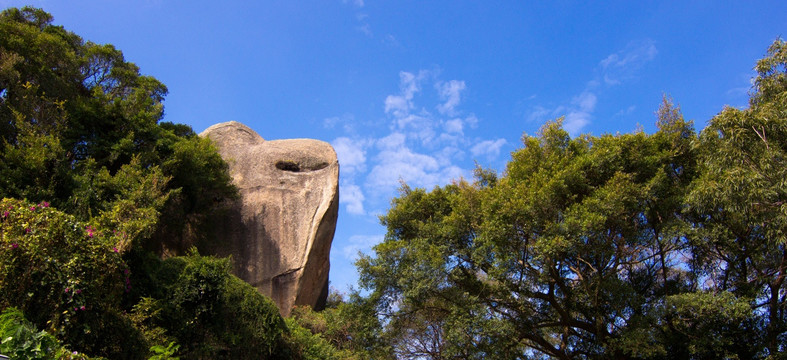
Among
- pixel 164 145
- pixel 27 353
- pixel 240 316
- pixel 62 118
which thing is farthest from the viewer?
pixel 164 145

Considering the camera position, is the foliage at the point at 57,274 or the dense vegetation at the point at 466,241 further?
the dense vegetation at the point at 466,241

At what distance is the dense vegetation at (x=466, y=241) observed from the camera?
32.8 ft

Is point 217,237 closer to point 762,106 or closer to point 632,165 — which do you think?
point 632,165

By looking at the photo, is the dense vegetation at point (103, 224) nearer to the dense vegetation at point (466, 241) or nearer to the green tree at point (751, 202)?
the dense vegetation at point (466, 241)

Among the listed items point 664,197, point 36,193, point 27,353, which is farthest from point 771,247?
→ point 36,193

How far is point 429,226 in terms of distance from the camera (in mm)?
15188

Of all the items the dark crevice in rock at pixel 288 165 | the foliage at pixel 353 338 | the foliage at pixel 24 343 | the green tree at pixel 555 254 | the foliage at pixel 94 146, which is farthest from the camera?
the dark crevice in rock at pixel 288 165

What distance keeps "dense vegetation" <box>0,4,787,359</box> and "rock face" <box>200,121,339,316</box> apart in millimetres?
2154

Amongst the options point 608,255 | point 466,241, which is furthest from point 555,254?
point 466,241

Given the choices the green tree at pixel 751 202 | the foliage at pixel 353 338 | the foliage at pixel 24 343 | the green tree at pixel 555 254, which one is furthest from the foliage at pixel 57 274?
the green tree at pixel 751 202

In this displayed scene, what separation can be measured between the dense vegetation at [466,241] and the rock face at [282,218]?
2154 mm

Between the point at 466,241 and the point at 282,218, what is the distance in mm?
8014

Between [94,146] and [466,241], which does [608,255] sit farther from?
[94,146]

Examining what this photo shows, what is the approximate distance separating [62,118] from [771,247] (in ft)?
56.5
